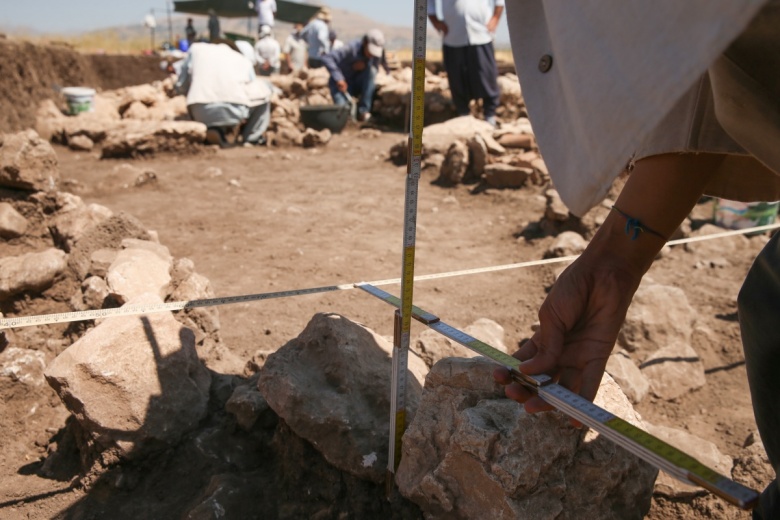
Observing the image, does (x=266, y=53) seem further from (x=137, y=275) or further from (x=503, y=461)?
(x=503, y=461)

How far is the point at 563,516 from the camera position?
65.3 inches

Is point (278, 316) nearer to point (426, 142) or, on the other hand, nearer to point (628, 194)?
point (628, 194)

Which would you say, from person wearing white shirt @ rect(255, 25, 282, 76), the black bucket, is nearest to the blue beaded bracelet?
the black bucket

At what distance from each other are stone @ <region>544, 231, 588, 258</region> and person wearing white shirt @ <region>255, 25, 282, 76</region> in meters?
12.8

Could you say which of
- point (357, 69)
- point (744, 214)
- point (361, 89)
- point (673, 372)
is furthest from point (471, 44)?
point (673, 372)

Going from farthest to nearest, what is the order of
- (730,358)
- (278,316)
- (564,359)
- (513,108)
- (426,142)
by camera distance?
(513,108) < (426,142) < (278,316) < (730,358) < (564,359)

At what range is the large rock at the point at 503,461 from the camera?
1630mm

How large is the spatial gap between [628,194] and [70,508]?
2114 millimetres

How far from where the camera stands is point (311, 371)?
2.23 metres

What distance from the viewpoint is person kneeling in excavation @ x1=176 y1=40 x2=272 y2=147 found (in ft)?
28.7

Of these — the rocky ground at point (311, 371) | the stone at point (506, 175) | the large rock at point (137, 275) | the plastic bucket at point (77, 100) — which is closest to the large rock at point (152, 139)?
the rocky ground at point (311, 371)

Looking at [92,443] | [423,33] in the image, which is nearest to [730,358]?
[423,33]

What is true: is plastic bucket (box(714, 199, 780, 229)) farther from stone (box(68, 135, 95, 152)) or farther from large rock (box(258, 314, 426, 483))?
stone (box(68, 135, 95, 152))

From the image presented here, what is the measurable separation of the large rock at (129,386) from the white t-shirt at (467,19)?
692 cm
